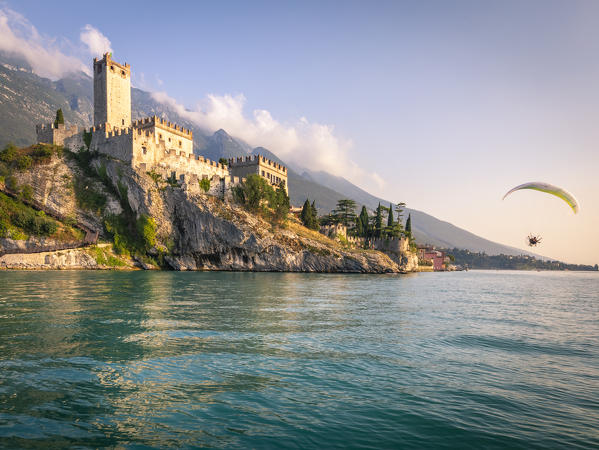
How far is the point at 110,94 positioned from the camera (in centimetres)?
7356

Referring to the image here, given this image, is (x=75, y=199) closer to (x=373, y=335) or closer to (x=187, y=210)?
(x=187, y=210)

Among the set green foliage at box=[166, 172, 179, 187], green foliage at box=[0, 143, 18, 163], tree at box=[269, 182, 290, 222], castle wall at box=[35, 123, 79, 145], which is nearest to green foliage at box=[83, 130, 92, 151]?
castle wall at box=[35, 123, 79, 145]

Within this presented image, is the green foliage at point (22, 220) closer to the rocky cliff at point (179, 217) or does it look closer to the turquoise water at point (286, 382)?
the rocky cliff at point (179, 217)

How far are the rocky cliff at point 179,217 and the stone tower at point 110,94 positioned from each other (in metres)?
12.4

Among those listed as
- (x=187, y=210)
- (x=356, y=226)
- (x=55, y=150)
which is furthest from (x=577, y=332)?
(x=356, y=226)

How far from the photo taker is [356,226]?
4094 inches

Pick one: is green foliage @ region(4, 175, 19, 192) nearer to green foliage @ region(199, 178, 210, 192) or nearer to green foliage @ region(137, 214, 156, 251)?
green foliage @ region(137, 214, 156, 251)

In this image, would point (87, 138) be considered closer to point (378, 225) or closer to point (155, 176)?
point (155, 176)

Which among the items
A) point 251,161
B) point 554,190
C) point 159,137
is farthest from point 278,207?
point 554,190

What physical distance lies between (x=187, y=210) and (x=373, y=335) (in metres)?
56.8

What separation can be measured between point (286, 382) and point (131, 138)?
6638 cm

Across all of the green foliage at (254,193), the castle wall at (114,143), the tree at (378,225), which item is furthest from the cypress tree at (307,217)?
the castle wall at (114,143)

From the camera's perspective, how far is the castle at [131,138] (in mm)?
65500

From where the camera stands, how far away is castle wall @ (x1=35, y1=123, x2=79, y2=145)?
68062 millimetres
